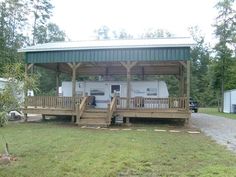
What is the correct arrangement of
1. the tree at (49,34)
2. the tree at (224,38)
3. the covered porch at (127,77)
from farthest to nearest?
the tree at (49,34) < the tree at (224,38) < the covered porch at (127,77)

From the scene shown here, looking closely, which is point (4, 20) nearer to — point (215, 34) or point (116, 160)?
point (215, 34)

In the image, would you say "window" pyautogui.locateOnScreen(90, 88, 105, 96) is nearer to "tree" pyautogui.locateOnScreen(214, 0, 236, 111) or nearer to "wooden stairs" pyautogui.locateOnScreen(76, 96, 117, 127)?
"wooden stairs" pyautogui.locateOnScreen(76, 96, 117, 127)

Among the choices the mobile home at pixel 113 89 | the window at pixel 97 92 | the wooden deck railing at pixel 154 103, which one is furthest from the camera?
the window at pixel 97 92

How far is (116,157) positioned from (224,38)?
34.8 meters

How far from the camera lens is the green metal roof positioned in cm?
1831

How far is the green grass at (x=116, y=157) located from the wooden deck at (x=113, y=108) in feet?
18.3

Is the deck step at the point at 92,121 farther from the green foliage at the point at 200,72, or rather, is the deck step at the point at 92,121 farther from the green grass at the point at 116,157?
the green foliage at the point at 200,72

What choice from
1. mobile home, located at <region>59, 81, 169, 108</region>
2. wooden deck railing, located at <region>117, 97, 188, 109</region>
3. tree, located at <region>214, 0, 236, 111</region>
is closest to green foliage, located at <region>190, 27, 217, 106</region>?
tree, located at <region>214, 0, 236, 111</region>

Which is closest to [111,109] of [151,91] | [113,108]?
[113,108]

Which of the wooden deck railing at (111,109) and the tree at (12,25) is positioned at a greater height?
the tree at (12,25)

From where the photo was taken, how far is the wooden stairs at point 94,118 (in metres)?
18.0

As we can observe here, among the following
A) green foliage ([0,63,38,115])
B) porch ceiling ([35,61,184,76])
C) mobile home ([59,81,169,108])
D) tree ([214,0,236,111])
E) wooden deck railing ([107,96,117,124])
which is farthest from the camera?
tree ([214,0,236,111])

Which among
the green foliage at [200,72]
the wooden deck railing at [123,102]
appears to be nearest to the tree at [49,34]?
the green foliage at [200,72]

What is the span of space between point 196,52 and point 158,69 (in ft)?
139
